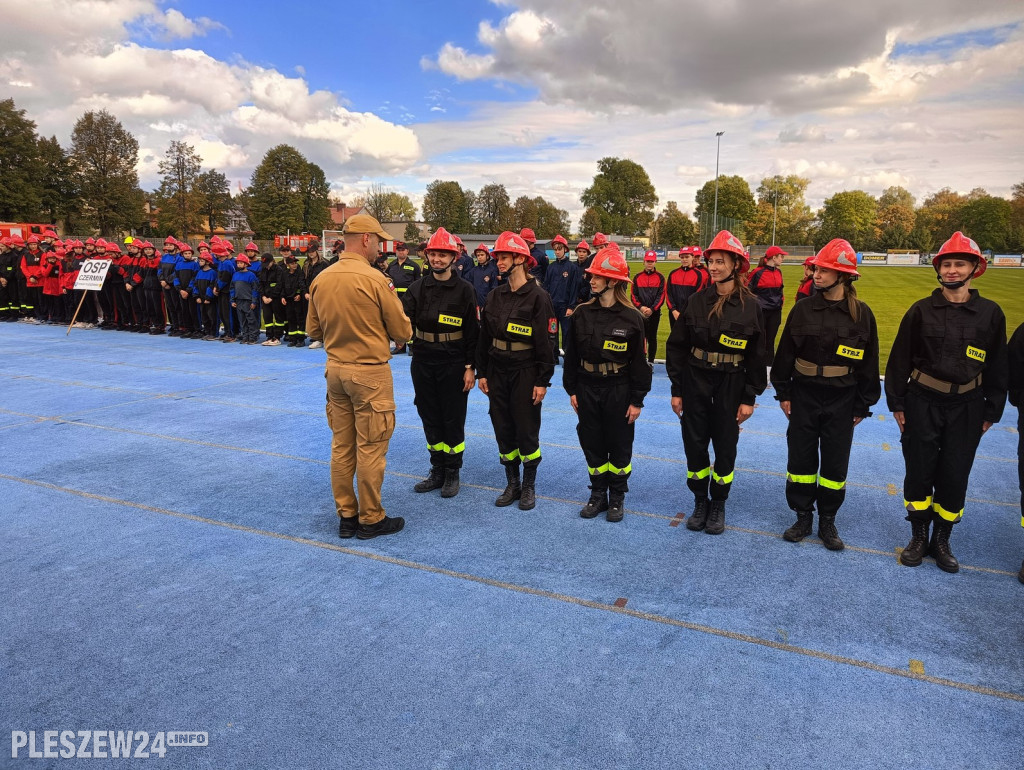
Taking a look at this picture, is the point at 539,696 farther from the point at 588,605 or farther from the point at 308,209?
the point at 308,209

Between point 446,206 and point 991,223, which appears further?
point 446,206

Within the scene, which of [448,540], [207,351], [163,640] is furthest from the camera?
[207,351]

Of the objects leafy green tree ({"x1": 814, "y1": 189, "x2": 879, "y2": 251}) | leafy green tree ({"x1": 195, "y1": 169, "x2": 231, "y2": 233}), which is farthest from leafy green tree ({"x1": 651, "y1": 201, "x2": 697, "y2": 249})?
leafy green tree ({"x1": 195, "y1": 169, "x2": 231, "y2": 233})

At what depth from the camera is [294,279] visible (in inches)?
528

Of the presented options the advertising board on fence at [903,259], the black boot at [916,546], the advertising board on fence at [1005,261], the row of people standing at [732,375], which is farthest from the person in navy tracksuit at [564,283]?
the advertising board on fence at [903,259]

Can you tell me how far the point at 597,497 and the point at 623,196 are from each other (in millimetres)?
108926

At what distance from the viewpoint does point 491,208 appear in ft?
354

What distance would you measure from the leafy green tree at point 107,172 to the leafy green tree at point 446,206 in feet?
136

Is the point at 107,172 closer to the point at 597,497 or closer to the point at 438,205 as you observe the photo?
the point at 438,205

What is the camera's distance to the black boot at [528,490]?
17.0 feet

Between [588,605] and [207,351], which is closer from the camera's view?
[588,605]

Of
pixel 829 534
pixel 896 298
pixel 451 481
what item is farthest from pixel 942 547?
pixel 896 298

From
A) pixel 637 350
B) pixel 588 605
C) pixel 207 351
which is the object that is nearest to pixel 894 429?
pixel 637 350

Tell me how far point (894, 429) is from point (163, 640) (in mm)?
7762
